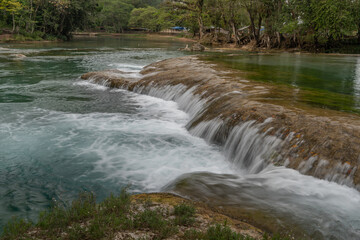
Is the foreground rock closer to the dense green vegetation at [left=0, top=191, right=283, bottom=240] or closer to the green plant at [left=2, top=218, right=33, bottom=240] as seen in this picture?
the dense green vegetation at [left=0, top=191, right=283, bottom=240]

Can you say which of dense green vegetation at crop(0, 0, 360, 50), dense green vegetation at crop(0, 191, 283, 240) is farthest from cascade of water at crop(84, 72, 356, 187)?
dense green vegetation at crop(0, 0, 360, 50)

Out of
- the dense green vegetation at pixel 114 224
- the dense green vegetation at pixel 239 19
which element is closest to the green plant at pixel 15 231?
the dense green vegetation at pixel 114 224

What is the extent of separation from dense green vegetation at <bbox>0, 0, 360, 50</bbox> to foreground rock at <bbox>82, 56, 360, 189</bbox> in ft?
84.3

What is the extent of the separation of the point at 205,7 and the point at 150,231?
171 ft

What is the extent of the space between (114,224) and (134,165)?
154 inches

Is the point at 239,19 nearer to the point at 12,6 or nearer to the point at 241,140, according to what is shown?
the point at 12,6

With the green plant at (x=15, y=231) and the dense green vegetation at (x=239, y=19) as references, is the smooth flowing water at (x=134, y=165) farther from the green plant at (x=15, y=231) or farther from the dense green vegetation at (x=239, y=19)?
the dense green vegetation at (x=239, y=19)

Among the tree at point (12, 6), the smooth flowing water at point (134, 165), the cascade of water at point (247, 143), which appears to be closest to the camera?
the smooth flowing water at point (134, 165)

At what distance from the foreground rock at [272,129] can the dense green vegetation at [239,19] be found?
25.7 meters

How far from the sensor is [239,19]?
4959 centimetres

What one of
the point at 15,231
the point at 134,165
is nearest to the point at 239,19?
the point at 134,165

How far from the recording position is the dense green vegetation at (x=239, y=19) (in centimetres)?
3231

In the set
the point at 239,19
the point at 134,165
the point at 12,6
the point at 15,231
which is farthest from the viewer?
the point at 12,6

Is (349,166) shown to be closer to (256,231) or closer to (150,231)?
(256,231)
